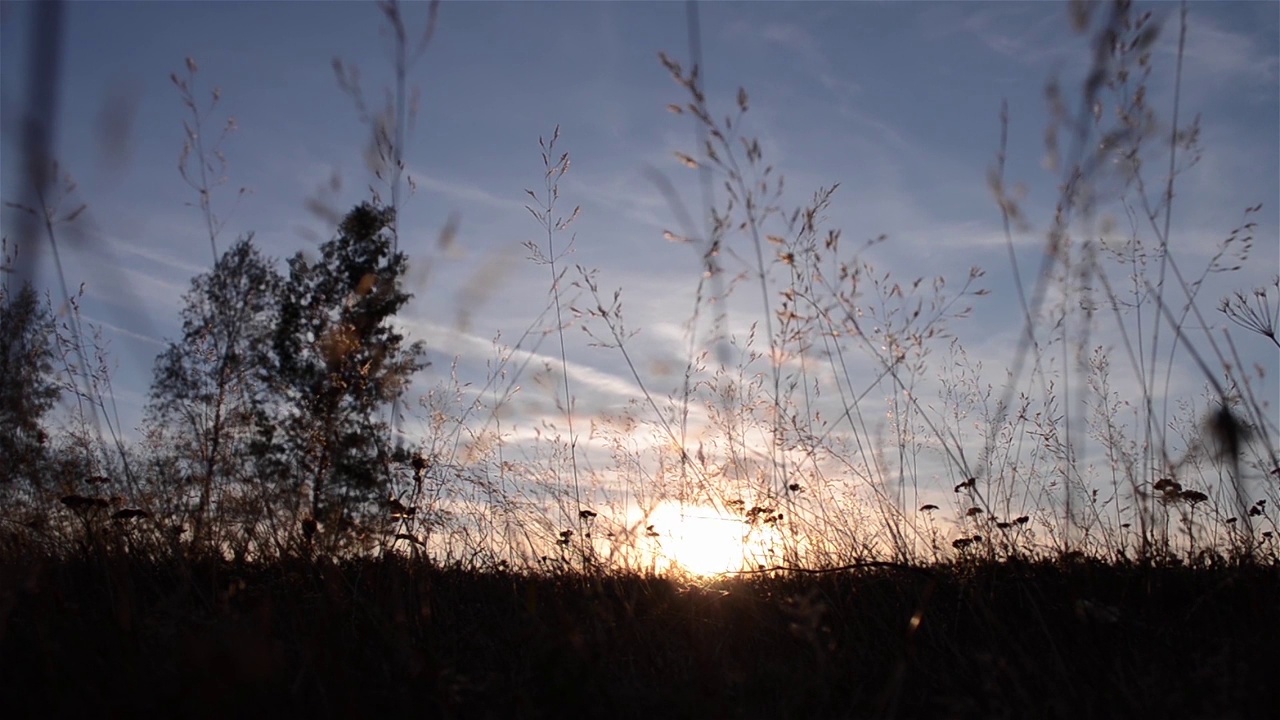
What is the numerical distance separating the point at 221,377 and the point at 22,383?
88cm

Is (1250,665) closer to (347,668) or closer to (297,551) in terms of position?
(347,668)

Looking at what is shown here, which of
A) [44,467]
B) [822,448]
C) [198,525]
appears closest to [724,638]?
[822,448]

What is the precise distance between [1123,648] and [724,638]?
3.29 feet

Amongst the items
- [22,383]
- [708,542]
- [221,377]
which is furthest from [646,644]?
[22,383]

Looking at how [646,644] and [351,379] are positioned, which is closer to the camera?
[646,644]

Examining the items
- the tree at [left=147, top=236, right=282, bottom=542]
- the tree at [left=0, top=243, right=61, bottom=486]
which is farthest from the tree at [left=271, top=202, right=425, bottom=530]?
the tree at [left=0, top=243, right=61, bottom=486]

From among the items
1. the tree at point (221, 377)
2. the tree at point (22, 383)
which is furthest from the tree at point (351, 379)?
the tree at point (22, 383)

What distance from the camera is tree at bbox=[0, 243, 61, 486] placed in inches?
128

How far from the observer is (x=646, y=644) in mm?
2316

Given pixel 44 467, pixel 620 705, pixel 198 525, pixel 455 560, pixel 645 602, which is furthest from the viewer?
pixel 44 467

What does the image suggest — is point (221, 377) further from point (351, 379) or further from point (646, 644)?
point (646, 644)

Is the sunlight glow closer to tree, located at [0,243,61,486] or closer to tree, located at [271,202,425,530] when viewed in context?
tree, located at [271,202,425,530]

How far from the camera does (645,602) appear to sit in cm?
285

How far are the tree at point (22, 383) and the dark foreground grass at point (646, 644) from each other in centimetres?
90
